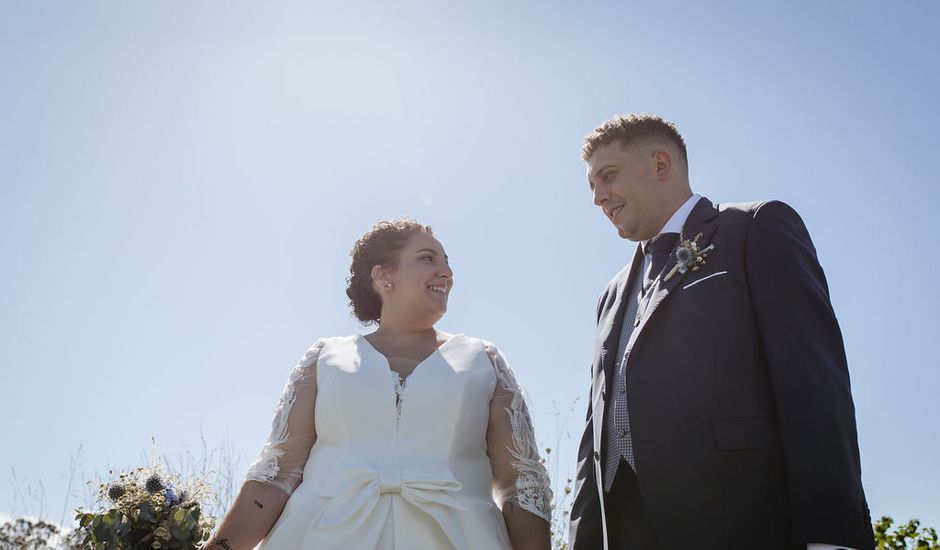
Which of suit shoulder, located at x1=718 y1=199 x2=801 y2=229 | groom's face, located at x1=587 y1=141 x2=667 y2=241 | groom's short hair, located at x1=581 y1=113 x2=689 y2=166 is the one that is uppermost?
groom's short hair, located at x1=581 y1=113 x2=689 y2=166

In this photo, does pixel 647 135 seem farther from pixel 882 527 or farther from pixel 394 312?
pixel 882 527

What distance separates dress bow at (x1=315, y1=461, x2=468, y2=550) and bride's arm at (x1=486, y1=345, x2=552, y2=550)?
287 mm

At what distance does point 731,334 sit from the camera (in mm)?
2783

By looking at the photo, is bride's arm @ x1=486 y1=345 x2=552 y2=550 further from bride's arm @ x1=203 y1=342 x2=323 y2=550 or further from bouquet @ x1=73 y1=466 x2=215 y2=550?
bouquet @ x1=73 y1=466 x2=215 y2=550

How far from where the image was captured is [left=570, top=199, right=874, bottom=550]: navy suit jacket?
245cm

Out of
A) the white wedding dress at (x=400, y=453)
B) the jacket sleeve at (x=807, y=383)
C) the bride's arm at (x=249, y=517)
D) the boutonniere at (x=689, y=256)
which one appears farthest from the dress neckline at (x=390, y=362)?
the jacket sleeve at (x=807, y=383)

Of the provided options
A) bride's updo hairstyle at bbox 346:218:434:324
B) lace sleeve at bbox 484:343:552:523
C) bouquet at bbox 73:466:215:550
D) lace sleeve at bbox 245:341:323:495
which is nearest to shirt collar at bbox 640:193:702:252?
lace sleeve at bbox 484:343:552:523

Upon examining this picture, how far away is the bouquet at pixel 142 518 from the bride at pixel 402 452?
164 mm

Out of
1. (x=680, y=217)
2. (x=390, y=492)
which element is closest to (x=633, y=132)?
(x=680, y=217)

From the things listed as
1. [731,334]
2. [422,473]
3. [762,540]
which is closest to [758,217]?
[731,334]

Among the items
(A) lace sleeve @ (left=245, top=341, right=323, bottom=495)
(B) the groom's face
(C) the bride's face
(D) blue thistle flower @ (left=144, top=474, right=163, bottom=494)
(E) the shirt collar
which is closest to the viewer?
(E) the shirt collar

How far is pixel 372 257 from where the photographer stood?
4645mm

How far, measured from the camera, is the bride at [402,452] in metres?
3.66

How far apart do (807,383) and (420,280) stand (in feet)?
7.54
